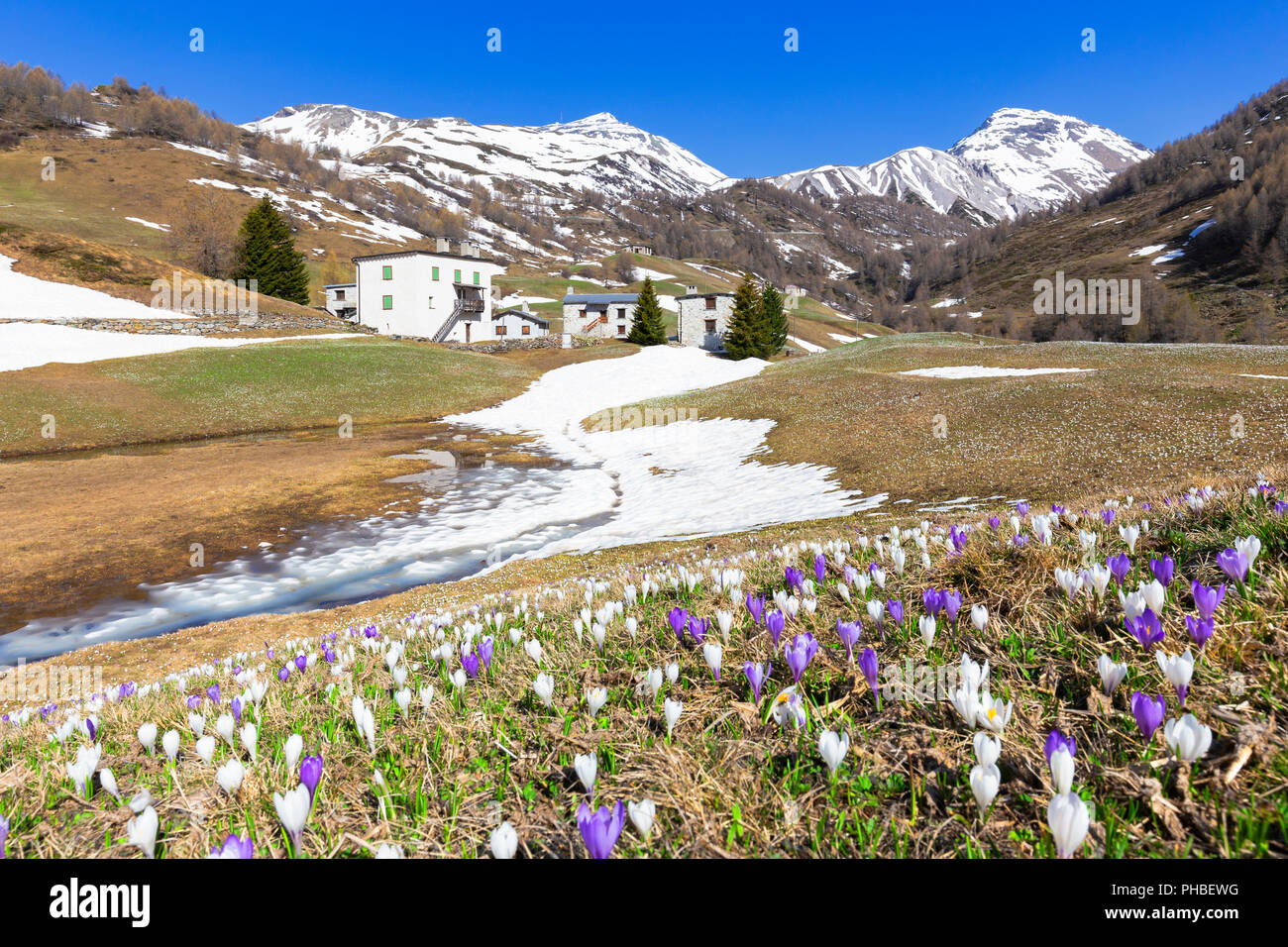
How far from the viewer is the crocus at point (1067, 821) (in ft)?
4.85

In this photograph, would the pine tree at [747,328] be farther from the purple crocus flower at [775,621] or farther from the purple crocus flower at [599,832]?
the purple crocus flower at [599,832]

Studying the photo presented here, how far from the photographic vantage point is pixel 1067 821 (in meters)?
1.50

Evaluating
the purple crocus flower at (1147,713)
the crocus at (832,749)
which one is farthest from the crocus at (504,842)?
the purple crocus flower at (1147,713)

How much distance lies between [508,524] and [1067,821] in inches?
767

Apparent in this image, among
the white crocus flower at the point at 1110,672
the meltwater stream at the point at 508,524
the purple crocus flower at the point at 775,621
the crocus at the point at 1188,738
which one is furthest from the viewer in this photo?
the meltwater stream at the point at 508,524

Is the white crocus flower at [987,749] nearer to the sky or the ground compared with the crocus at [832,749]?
nearer to the sky

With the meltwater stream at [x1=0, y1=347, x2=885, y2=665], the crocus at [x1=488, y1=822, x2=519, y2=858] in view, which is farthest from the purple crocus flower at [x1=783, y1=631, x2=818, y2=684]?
the meltwater stream at [x1=0, y1=347, x2=885, y2=665]

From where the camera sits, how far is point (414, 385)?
52.1 metres

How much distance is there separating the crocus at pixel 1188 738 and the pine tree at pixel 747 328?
8158 centimetres

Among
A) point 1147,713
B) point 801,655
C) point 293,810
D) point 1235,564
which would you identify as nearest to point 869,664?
point 801,655

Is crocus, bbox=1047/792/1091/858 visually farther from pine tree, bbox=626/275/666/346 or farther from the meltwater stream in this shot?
pine tree, bbox=626/275/666/346

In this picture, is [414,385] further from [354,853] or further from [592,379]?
[354,853]

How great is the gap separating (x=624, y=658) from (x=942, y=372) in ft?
153
